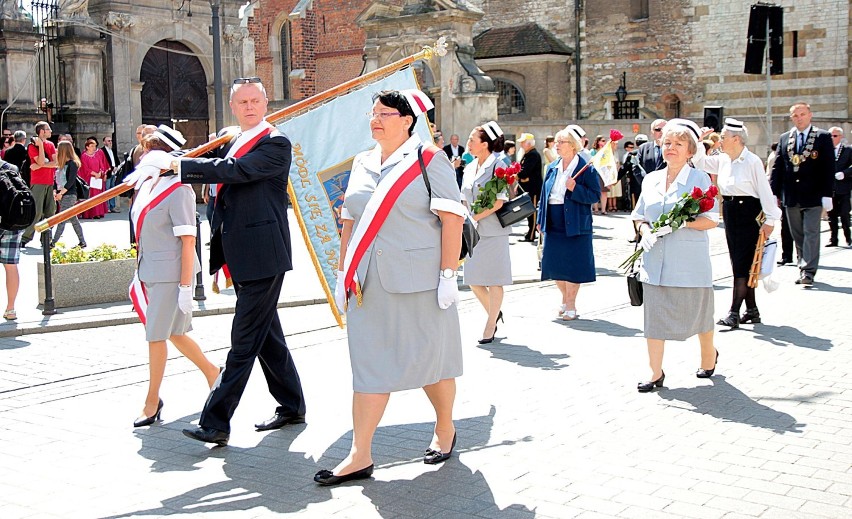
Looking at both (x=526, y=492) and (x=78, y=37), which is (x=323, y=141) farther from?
(x=78, y=37)

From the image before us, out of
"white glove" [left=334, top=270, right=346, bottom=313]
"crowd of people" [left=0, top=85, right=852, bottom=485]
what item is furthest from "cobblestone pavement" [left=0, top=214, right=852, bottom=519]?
"white glove" [left=334, top=270, right=346, bottom=313]

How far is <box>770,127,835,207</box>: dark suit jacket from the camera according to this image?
13344mm

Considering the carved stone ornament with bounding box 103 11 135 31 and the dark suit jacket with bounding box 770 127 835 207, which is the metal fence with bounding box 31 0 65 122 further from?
the dark suit jacket with bounding box 770 127 835 207

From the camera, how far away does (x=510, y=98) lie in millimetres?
39031

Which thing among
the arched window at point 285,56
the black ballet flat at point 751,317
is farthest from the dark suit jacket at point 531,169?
the arched window at point 285,56

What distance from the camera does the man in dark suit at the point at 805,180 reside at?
13109mm

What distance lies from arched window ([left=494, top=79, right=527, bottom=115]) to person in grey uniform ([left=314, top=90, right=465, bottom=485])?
33.6m

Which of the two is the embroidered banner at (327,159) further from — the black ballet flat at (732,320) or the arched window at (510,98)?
the arched window at (510,98)

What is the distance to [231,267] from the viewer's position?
639 cm

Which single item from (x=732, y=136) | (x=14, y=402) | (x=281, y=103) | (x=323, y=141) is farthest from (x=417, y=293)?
(x=281, y=103)

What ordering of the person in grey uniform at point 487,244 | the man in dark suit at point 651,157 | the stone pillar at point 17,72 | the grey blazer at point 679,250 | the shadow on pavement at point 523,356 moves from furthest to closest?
the stone pillar at point 17,72 → the man in dark suit at point 651,157 → the person in grey uniform at point 487,244 → the shadow on pavement at point 523,356 → the grey blazer at point 679,250

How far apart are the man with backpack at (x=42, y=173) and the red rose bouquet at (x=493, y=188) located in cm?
733

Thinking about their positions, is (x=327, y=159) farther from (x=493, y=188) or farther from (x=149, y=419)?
(x=493, y=188)

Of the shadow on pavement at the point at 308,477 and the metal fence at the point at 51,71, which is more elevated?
the metal fence at the point at 51,71
